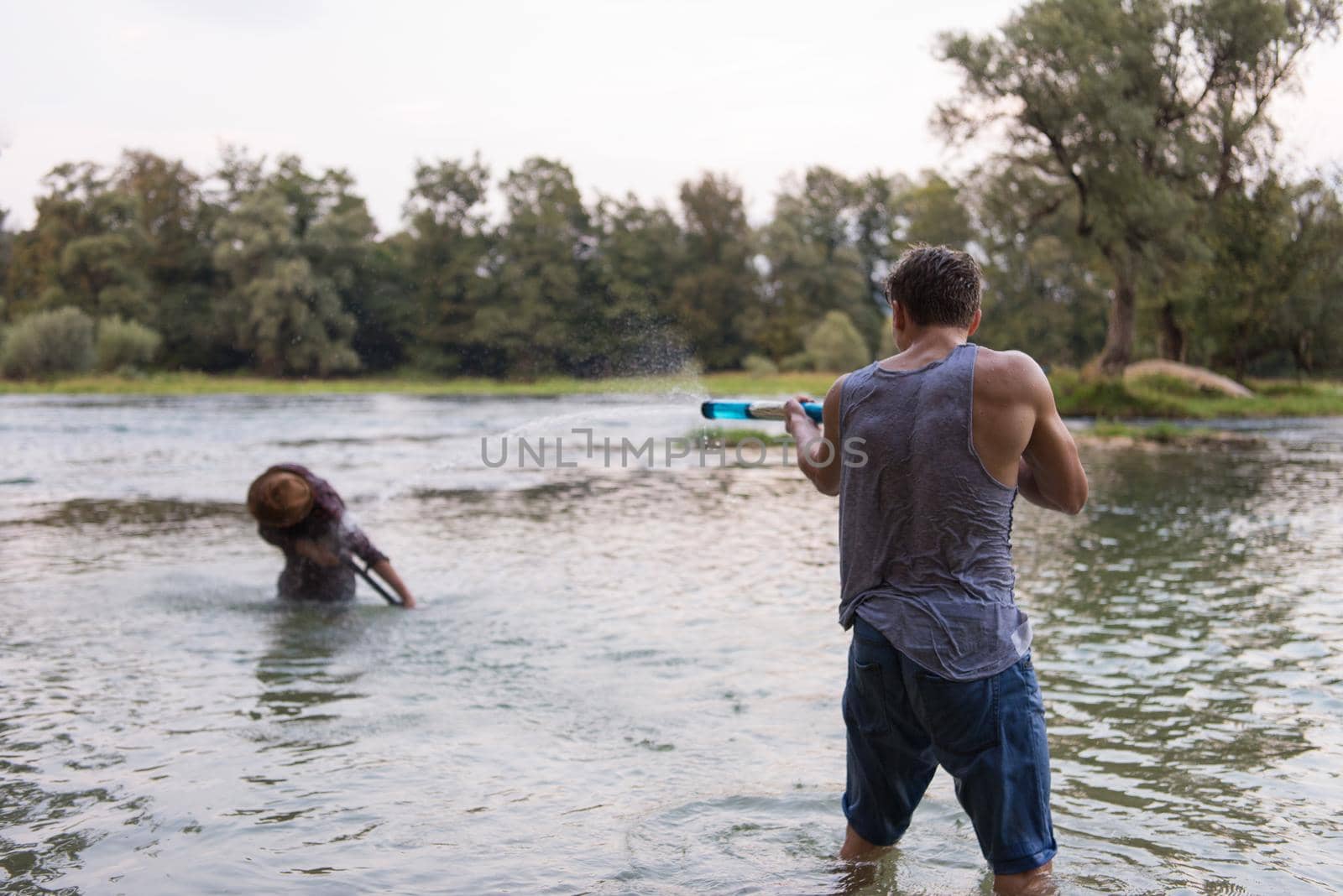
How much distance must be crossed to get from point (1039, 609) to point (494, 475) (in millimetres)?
14547

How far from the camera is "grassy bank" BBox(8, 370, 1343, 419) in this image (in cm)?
3703

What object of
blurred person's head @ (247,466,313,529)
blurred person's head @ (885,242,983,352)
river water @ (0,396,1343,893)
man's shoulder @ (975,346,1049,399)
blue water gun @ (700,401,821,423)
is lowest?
river water @ (0,396,1343,893)

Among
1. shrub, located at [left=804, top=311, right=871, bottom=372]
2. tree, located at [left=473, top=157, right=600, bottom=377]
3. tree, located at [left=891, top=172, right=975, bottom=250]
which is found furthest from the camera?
tree, located at [left=473, top=157, right=600, bottom=377]

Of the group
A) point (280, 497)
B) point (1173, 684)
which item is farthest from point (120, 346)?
point (1173, 684)

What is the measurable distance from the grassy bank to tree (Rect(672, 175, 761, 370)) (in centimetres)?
473

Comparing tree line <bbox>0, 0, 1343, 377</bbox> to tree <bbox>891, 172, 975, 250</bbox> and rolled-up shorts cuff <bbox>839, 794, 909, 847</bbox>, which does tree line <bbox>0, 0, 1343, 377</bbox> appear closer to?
tree <bbox>891, 172, 975, 250</bbox>

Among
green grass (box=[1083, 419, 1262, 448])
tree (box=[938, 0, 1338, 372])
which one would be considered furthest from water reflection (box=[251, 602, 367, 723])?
tree (box=[938, 0, 1338, 372])

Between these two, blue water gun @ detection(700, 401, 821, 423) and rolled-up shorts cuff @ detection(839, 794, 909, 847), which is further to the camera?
blue water gun @ detection(700, 401, 821, 423)

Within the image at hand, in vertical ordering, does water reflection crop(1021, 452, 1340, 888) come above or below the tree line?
below

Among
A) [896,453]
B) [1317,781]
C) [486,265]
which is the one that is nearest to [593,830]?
[896,453]

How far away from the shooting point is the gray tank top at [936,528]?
11.6 ft

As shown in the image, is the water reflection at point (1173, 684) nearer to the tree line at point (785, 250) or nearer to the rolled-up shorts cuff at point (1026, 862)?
the rolled-up shorts cuff at point (1026, 862)

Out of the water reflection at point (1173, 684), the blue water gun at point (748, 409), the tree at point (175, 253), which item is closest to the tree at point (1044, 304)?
the tree at point (175, 253)

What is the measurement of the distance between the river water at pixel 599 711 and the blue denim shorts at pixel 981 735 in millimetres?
1027
